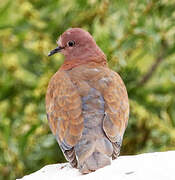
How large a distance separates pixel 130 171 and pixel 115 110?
3.21 ft

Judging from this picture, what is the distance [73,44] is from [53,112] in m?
1.03

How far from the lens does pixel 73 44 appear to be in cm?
676

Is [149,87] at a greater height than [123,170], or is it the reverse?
[149,87]

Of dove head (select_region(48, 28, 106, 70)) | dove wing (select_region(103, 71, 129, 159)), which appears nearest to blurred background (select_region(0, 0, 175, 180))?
dove head (select_region(48, 28, 106, 70))

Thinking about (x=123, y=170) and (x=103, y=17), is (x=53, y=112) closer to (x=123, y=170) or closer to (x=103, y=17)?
(x=123, y=170)

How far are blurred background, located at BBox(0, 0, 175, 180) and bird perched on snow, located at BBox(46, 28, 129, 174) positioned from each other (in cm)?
90

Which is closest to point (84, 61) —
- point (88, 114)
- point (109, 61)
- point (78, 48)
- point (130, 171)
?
point (78, 48)

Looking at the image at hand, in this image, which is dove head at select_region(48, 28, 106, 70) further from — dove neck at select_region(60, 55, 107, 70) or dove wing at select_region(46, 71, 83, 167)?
dove wing at select_region(46, 71, 83, 167)

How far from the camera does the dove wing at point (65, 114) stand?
18.4 feet

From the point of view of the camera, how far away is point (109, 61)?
7.30 meters

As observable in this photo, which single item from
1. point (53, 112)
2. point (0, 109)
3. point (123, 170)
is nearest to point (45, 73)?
point (0, 109)

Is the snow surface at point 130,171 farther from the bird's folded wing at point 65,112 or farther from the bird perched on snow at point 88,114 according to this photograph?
the bird's folded wing at point 65,112

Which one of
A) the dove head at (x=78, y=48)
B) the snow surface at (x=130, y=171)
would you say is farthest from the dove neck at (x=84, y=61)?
the snow surface at (x=130, y=171)

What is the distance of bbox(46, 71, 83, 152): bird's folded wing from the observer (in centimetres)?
562
